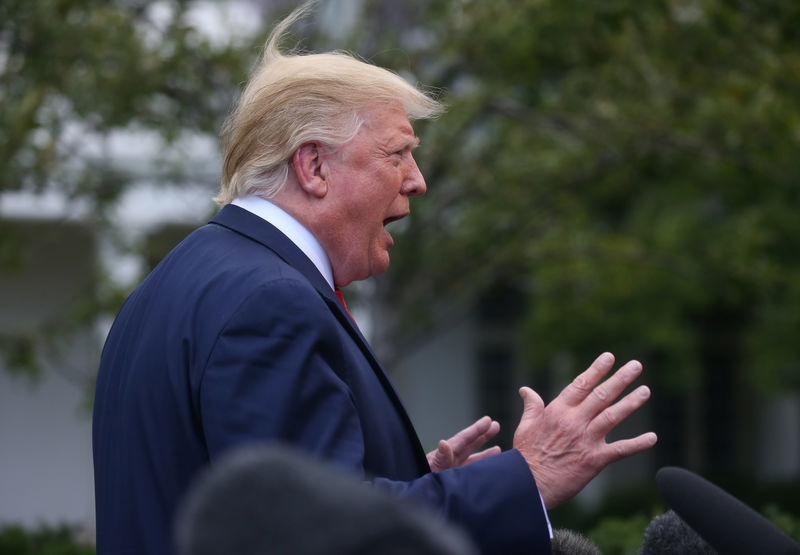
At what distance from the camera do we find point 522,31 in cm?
644

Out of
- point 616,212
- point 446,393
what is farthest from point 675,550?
point 446,393

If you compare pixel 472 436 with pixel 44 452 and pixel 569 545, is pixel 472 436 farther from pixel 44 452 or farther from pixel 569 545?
pixel 44 452

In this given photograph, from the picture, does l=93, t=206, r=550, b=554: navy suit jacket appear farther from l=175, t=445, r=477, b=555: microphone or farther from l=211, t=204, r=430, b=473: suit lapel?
l=175, t=445, r=477, b=555: microphone

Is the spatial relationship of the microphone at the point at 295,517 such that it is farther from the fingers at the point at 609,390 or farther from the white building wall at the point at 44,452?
the white building wall at the point at 44,452

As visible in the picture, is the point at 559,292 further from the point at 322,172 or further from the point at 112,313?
the point at 322,172

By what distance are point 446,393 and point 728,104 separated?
1008 centimetres

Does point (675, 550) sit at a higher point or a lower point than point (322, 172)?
lower

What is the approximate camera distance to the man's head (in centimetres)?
205

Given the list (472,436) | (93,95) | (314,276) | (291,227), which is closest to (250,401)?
(314,276)

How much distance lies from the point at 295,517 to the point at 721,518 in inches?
40.2

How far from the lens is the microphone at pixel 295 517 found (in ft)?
2.71

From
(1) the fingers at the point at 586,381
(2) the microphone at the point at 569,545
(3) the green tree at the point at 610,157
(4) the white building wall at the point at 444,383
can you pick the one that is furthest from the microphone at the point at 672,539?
(4) the white building wall at the point at 444,383

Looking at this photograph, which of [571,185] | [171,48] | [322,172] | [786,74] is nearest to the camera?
[322,172]

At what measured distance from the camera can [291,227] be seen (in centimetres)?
204
